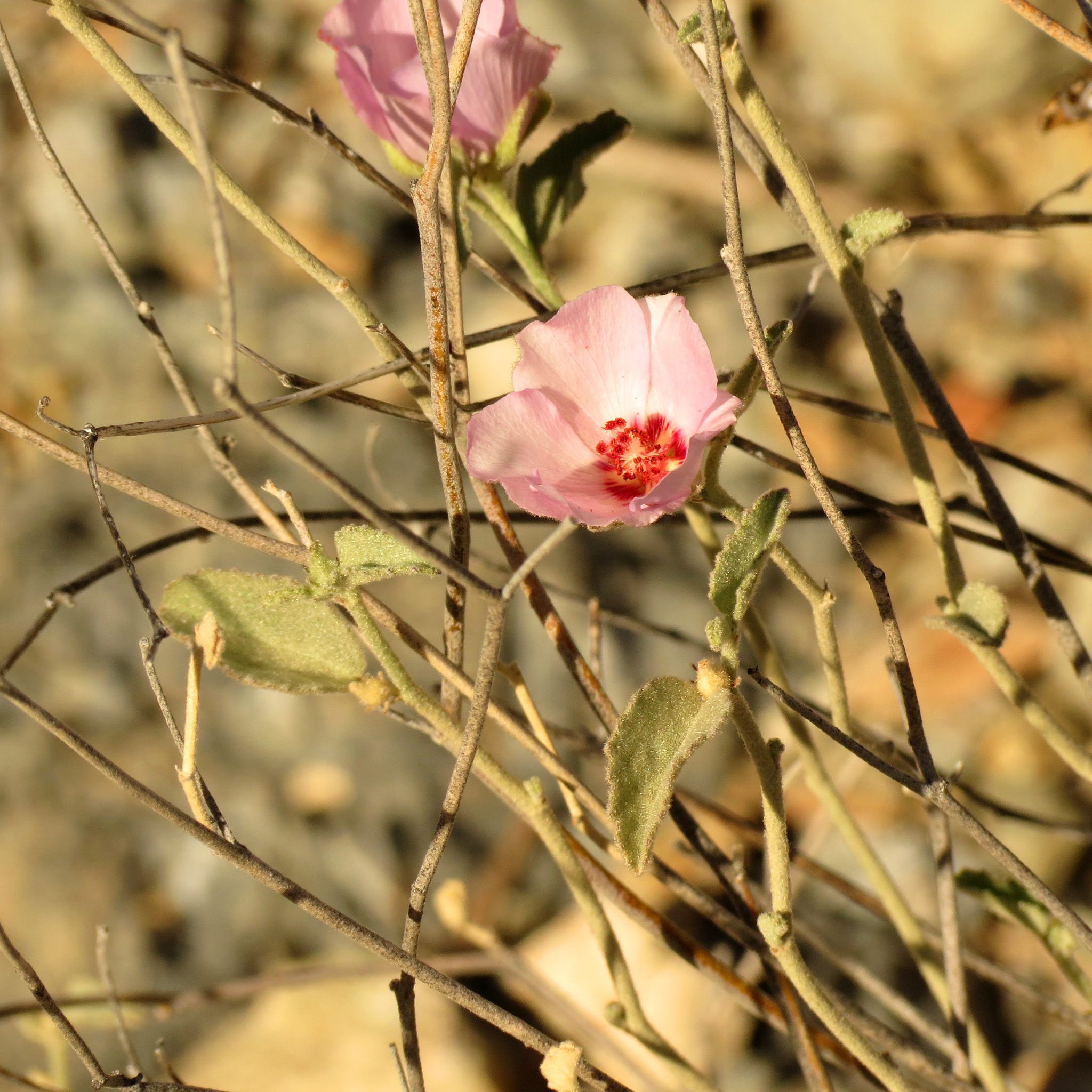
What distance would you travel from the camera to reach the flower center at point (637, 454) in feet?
1.12

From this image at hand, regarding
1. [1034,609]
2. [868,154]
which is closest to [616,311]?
[1034,609]

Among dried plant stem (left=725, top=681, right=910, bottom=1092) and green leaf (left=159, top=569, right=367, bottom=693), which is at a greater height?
green leaf (left=159, top=569, right=367, bottom=693)

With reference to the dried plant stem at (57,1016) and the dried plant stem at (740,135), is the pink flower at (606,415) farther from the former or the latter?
the dried plant stem at (57,1016)

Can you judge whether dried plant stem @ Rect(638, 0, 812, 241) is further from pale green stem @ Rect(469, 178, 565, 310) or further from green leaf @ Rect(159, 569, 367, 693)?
green leaf @ Rect(159, 569, 367, 693)

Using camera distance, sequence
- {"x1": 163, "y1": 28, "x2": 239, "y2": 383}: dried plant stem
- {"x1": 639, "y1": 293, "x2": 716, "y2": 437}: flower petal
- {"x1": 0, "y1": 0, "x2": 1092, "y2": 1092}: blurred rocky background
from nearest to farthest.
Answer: {"x1": 163, "y1": 28, "x2": 239, "y2": 383}: dried plant stem < {"x1": 639, "y1": 293, "x2": 716, "y2": 437}: flower petal < {"x1": 0, "y1": 0, "x2": 1092, "y2": 1092}: blurred rocky background

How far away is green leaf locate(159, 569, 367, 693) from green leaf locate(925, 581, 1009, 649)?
0.17 metres

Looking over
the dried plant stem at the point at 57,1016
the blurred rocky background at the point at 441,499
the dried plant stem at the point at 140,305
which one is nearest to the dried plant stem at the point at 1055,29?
the dried plant stem at the point at 140,305

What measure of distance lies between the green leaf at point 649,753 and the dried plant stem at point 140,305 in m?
0.14

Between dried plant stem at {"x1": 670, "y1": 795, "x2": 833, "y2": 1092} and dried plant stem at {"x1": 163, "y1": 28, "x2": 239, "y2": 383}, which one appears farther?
dried plant stem at {"x1": 670, "y1": 795, "x2": 833, "y2": 1092}

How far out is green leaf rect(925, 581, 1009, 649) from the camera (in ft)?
1.07

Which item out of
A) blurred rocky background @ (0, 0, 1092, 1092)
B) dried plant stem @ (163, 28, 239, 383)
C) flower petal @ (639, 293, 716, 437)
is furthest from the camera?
blurred rocky background @ (0, 0, 1092, 1092)

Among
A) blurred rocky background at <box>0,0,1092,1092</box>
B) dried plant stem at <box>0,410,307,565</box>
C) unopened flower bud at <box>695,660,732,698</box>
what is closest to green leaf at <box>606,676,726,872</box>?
unopened flower bud at <box>695,660,732,698</box>

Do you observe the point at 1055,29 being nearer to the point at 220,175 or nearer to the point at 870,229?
the point at 870,229

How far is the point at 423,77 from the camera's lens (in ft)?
1.10
